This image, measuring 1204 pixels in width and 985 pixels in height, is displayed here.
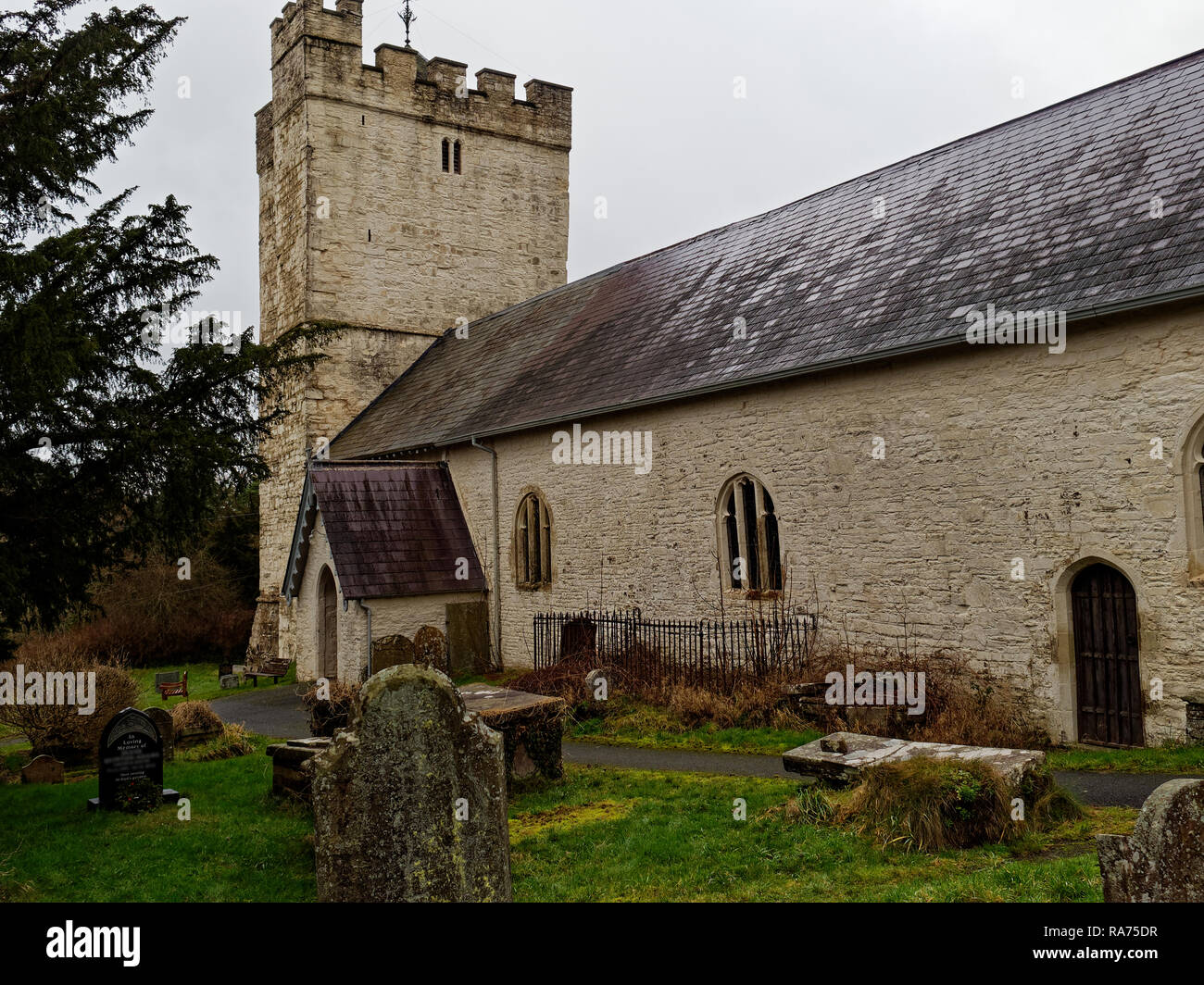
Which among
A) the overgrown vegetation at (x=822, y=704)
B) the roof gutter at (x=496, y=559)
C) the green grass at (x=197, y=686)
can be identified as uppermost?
the roof gutter at (x=496, y=559)

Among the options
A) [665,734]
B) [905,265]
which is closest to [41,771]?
[665,734]

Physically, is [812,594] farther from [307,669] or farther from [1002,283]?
[307,669]

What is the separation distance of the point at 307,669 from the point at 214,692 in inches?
122

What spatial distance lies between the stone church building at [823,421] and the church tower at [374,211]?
148 millimetres

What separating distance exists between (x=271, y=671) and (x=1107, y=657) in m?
19.2

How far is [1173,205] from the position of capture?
35.3ft

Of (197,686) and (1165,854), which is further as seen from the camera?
(197,686)

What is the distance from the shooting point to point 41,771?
11.5m

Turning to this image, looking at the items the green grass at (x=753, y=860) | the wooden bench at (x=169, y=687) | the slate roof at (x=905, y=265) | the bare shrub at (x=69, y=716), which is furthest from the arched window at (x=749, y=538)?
the wooden bench at (x=169, y=687)

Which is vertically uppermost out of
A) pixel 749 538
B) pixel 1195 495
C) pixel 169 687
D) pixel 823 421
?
pixel 823 421

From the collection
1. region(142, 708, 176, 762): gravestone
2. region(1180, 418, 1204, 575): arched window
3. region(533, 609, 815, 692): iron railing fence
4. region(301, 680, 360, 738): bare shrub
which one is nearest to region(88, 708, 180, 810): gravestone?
region(301, 680, 360, 738): bare shrub

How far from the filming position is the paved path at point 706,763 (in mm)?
8234

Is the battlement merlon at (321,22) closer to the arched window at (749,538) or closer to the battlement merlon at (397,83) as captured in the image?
the battlement merlon at (397,83)

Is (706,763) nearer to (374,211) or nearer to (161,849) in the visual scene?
(161,849)
